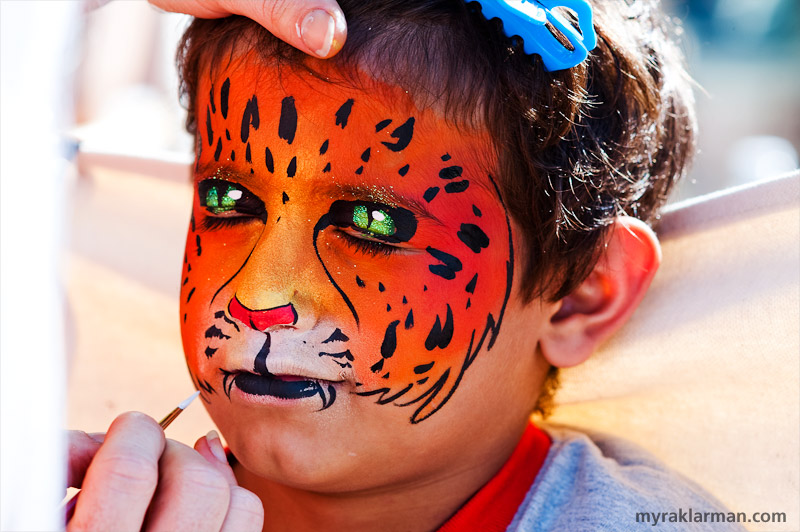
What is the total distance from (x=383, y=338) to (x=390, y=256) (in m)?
0.11

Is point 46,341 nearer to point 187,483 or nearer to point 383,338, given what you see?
point 187,483

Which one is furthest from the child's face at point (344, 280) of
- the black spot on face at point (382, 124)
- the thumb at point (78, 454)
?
the thumb at point (78, 454)

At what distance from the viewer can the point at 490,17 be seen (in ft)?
3.75

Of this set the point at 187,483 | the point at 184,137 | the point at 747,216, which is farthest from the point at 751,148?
the point at 187,483

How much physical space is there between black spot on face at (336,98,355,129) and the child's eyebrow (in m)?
0.08

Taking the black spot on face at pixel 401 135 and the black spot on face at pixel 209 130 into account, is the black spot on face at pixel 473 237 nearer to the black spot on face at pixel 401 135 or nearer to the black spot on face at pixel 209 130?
the black spot on face at pixel 401 135

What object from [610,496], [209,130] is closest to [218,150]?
[209,130]

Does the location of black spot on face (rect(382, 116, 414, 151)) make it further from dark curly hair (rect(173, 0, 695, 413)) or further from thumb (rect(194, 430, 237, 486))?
thumb (rect(194, 430, 237, 486))

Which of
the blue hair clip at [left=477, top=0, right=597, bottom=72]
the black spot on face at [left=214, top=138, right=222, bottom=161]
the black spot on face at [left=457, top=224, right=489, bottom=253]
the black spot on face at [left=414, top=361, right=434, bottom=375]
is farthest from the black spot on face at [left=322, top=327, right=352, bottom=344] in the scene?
the blue hair clip at [left=477, top=0, right=597, bottom=72]

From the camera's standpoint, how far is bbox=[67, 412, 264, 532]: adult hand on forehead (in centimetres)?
81

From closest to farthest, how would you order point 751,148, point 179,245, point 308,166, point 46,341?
point 46,341 → point 308,166 → point 179,245 → point 751,148

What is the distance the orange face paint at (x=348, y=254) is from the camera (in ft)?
3.62

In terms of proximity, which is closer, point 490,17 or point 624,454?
point 490,17

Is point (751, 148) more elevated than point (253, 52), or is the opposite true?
point (253, 52)
